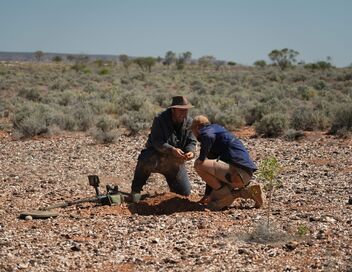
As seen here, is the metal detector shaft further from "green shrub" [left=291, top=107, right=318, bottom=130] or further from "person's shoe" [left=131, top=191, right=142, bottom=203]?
"green shrub" [left=291, top=107, right=318, bottom=130]

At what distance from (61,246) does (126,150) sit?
7.52 m

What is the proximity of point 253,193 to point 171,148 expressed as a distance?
4.45 ft

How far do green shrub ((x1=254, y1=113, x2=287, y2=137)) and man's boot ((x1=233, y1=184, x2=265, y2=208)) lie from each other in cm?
836

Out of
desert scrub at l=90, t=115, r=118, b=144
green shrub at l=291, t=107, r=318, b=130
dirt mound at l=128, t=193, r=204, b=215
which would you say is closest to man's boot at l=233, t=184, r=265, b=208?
dirt mound at l=128, t=193, r=204, b=215

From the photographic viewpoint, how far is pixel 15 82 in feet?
124

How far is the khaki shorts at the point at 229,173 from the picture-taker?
25.7ft

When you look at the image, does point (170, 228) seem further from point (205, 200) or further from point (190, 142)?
point (190, 142)

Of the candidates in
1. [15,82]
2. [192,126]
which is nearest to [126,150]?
[192,126]

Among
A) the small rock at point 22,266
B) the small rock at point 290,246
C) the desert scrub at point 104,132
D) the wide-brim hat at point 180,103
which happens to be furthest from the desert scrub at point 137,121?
the small rock at point 22,266

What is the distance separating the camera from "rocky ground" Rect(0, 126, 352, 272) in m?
5.77

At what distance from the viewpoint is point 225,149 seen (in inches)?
312

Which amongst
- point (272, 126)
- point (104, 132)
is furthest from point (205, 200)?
point (272, 126)

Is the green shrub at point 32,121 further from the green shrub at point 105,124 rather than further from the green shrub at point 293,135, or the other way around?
the green shrub at point 293,135

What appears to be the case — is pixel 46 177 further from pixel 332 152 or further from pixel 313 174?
pixel 332 152
